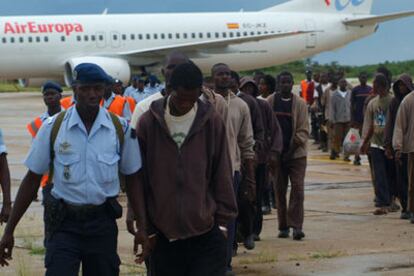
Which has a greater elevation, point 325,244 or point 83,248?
point 83,248

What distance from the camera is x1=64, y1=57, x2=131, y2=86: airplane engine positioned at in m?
39.0

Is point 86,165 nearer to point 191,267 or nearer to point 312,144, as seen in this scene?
point 191,267

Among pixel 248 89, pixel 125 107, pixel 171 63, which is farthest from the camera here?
pixel 125 107

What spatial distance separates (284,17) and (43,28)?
31.6ft

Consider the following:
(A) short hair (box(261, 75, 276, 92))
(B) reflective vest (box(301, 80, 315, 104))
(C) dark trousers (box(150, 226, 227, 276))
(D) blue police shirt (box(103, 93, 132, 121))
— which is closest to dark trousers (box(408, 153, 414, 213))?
(A) short hair (box(261, 75, 276, 92))

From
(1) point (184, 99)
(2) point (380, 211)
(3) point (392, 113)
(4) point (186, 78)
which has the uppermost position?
(4) point (186, 78)

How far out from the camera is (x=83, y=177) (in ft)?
20.4

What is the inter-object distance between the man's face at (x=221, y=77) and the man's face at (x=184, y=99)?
3034 millimetres

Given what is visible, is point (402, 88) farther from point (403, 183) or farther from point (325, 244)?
point (325, 244)

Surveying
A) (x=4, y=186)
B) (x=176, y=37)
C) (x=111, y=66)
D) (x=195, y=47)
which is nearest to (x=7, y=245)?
(x=4, y=186)

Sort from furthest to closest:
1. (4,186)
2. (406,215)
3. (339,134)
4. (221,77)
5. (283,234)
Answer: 1. (339,134)
2. (406,215)
3. (283,234)
4. (221,77)
5. (4,186)

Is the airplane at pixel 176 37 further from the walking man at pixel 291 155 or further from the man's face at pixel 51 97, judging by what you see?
the man's face at pixel 51 97

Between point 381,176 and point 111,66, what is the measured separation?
26375 millimetres

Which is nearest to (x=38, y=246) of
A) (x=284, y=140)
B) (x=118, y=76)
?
(x=284, y=140)
